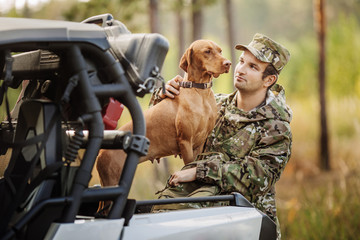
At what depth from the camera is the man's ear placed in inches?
142

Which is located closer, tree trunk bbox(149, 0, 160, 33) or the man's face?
the man's face

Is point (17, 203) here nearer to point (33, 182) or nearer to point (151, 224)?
point (33, 182)

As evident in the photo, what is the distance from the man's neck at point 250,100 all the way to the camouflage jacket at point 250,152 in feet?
0.18

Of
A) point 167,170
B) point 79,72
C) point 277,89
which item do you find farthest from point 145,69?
point 167,170

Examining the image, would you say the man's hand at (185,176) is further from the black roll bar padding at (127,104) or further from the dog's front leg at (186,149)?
the black roll bar padding at (127,104)

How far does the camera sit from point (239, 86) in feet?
11.6

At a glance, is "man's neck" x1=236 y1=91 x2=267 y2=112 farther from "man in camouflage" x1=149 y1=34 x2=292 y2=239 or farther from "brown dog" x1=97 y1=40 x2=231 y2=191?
"brown dog" x1=97 y1=40 x2=231 y2=191

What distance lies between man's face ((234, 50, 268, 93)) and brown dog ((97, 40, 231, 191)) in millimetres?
98

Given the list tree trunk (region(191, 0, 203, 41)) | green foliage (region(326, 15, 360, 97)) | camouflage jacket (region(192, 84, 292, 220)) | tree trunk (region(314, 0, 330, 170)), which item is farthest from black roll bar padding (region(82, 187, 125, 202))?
green foliage (region(326, 15, 360, 97))

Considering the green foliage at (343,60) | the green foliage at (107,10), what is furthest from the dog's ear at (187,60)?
the green foliage at (343,60)

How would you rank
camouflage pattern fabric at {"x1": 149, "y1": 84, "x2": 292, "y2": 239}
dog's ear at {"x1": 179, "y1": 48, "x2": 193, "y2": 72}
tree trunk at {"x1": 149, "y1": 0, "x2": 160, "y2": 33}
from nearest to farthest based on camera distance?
camouflage pattern fabric at {"x1": 149, "y1": 84, "x2": 292, "y2": 239} → dog's ear at {"x1": 179, "y1": 48, "x2": 193, "y2": 72} → tree trunk at {"x1": 149, "y1": 0, "x2": 160, "y2": 33}

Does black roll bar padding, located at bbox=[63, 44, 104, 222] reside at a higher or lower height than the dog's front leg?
higher

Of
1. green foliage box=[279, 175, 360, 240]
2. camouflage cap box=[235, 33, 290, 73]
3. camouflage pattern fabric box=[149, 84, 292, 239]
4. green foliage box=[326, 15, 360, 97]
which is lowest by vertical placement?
green foliage box=[326, 15, 360, 97]

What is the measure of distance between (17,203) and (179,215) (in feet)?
2.45
